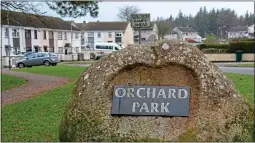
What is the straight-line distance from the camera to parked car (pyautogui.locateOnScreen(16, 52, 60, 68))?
1491 inches

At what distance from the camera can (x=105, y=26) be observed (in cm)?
7500

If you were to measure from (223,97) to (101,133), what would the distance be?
5.37 feet

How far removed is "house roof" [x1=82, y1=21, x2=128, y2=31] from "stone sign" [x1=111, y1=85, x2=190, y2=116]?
67790 mm

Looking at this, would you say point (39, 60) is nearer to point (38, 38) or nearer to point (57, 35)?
point (38, 38)

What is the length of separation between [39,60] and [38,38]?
18484 millimetres

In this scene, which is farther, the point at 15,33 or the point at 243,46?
the point at 15,33

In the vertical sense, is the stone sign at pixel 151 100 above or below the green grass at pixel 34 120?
above

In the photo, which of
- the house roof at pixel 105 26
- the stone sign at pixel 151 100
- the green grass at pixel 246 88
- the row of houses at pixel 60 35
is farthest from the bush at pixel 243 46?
the house roof at pixel 105 26

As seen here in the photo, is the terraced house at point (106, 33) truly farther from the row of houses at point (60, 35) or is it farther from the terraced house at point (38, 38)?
the terraced house at point (38, 38)

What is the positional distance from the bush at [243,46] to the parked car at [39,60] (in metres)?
16.9

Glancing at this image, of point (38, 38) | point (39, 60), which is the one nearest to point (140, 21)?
point (39, 60)

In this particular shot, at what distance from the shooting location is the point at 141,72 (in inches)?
208

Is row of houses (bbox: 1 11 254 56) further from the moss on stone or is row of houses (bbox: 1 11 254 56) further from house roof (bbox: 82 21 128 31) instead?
A: the moss on stone

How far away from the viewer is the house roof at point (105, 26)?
73.3 meters
